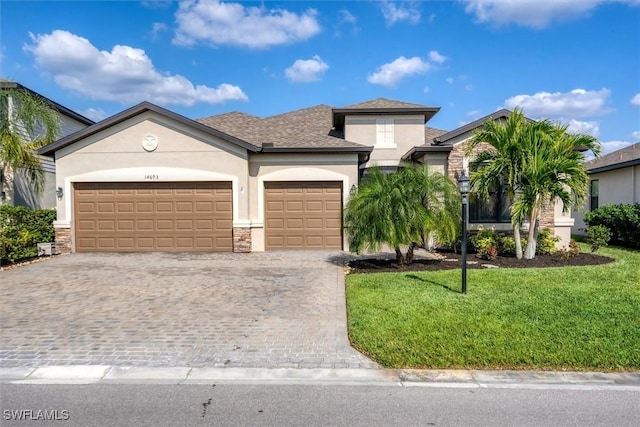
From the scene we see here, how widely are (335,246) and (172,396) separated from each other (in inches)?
408

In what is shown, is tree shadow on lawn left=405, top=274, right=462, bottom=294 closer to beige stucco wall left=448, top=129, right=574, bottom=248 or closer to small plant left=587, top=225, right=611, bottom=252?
beige stucco wall left=448, top=129, right=574, bottom=248

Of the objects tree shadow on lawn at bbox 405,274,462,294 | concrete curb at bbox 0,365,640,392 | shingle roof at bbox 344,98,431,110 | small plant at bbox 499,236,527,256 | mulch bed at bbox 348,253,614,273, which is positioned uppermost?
shingle roof at bbox 344,98,431,110

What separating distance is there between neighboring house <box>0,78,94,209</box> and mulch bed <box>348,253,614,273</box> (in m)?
11.6

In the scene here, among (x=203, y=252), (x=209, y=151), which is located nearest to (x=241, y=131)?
(x=209, y=151)

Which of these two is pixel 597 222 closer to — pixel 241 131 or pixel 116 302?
pixel 241 131

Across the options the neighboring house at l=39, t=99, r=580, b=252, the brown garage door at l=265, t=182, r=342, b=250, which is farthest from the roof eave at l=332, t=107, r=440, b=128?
the brown garage door at l=265, t=182, r=342, b=250

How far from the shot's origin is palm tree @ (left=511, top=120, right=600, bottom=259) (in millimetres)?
11086

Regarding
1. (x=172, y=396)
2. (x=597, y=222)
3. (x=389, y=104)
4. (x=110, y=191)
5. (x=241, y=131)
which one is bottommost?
(x=172, y=396)

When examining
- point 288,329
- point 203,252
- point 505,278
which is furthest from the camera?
point 203,252

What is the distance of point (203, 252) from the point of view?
13781 millimetres

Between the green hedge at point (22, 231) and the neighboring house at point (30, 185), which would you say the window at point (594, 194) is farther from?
the neighboring house at point (30, 185)

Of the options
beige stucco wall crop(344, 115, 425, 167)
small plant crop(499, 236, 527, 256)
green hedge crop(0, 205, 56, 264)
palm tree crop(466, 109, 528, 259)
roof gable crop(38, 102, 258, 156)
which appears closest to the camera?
palm tree crop(466, 109, 528, 259)

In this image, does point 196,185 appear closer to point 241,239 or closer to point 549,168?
point 241,239

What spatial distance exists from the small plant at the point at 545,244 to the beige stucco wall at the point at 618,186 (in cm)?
432
